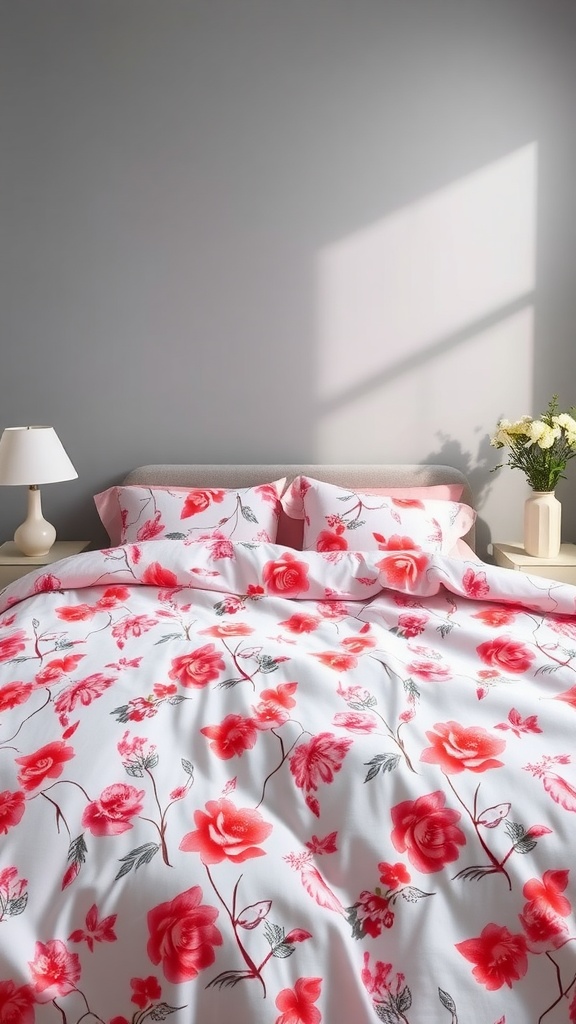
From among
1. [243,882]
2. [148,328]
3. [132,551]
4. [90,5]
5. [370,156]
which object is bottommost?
[243,882]

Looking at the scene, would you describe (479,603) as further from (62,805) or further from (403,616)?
(62,805)

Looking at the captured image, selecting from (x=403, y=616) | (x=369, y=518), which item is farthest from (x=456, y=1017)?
(x=369, y=518)

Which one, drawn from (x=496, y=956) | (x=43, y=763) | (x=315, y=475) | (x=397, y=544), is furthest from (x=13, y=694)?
(x=315, y=475)

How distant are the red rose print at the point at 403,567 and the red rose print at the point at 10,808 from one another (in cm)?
124

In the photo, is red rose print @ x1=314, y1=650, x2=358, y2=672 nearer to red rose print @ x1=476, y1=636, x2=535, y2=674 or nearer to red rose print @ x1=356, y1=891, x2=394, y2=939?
red rose print @ x1=476, y1=636, x2=535, y2=674

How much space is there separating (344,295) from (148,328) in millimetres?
844

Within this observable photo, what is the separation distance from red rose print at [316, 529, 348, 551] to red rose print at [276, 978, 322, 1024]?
184cm

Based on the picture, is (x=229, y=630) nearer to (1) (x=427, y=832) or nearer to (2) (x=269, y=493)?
(1) (x=427, y=832)

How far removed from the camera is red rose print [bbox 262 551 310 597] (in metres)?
2.34

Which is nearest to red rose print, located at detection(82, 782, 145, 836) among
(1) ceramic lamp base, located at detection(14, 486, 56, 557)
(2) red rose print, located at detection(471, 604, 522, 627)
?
(2) red rose print, located at detection(471, 604, 522, 627)

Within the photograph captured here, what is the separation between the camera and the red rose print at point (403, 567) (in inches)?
89.3

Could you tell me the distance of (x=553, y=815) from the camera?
3.94ft

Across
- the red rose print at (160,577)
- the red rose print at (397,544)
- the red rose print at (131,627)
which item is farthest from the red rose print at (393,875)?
the red rose print at (397,544)

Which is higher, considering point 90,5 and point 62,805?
point 90,5
